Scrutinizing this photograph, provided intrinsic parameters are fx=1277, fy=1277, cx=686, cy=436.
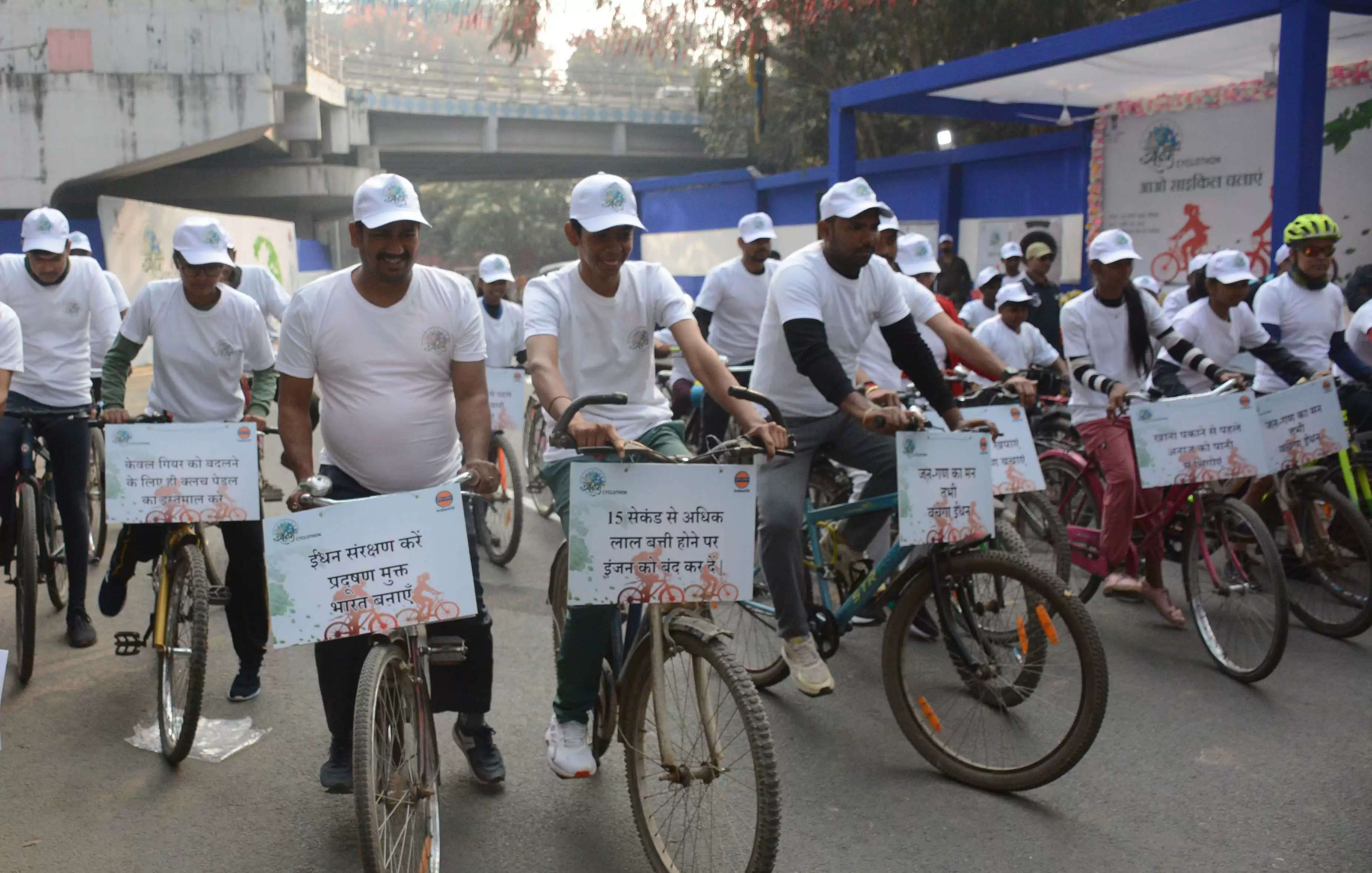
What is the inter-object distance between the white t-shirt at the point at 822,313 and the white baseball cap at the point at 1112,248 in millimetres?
1375

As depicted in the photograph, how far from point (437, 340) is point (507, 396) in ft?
14.0

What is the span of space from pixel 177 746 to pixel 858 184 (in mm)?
3277

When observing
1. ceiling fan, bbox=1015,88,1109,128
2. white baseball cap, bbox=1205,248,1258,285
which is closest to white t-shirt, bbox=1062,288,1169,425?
white baseball cap, bbox=1205,248,1258,285

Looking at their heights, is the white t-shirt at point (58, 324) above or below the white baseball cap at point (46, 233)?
below

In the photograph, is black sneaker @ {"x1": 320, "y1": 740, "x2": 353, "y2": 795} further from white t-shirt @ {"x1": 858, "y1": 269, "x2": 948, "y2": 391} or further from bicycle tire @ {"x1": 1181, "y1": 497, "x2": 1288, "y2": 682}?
bicycle tire @ {"x1": 1181, "y1": 497, "x2": 1288, "y2": 682}

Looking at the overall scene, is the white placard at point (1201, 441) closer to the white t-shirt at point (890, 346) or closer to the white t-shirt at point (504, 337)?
the white t-shirt at point (890, 346)

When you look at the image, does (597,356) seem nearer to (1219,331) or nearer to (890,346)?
(890,346)

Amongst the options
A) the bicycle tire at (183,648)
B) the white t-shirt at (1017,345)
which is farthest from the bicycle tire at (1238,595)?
the bicycle tire at (183,648)

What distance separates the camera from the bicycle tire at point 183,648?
450cm

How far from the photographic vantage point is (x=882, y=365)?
21.0 feet

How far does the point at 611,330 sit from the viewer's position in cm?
424

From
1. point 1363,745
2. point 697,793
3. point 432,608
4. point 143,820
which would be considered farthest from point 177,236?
point 1363,745

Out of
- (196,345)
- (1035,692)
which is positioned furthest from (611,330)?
(196,345)

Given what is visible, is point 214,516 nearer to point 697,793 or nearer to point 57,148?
point 697,793
